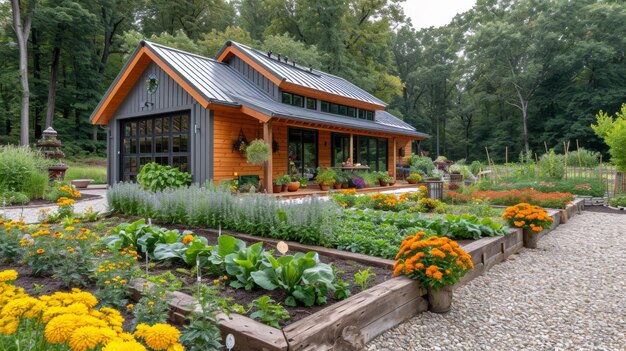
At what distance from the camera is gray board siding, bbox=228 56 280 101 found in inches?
499

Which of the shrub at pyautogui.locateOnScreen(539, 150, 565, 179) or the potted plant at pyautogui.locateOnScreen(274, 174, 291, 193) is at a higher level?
the shrub at pyautogui.locateOnScreen(539, 150, 565, 179)

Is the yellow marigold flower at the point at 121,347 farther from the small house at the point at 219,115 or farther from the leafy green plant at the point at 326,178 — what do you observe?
the leafy green plant at the point at 326,178

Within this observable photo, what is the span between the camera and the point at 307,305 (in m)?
2.58

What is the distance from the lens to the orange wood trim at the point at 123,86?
11.5m

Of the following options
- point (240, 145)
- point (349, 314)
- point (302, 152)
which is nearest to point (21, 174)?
point (240, 145)

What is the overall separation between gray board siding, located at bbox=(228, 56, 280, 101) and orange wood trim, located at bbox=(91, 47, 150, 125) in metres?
3.13

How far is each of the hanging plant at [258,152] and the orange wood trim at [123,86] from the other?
465 cm

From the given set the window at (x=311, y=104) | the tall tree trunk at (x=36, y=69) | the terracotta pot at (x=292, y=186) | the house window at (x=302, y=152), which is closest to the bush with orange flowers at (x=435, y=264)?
the terracotta pot at (x=292, y=186)

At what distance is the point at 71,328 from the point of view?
118 centimetres

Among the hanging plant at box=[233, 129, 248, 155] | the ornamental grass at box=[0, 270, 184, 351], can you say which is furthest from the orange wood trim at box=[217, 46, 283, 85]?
the ornamental grass at box=[0, 270, 184, 351]

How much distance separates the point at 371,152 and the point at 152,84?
9.11 metres

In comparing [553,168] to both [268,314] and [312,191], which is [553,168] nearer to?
[312,191]

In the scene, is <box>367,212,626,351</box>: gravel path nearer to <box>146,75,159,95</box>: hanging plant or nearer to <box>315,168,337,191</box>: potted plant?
<box>315,168,337,191</box>: potted plant

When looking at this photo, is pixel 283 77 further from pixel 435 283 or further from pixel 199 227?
pixel 435 283
